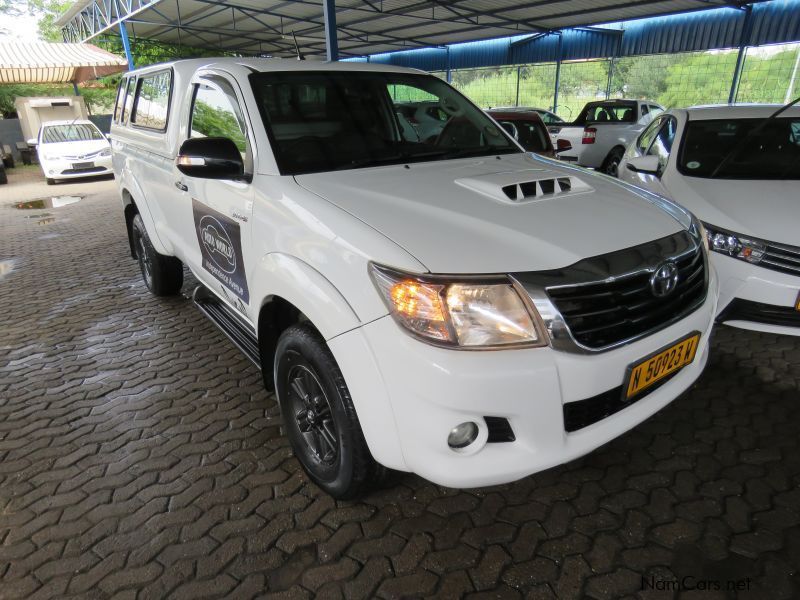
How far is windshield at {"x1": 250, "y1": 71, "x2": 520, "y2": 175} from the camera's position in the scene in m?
2.46

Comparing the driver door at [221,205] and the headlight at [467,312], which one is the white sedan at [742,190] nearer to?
the headlight at [467,312]

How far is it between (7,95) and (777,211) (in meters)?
35.0

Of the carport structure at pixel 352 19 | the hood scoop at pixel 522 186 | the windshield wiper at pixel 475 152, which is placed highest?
the carport structure at pixel 352 19

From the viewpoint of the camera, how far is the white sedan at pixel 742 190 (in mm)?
3090

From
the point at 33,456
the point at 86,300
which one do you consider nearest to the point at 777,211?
the point at 33,456

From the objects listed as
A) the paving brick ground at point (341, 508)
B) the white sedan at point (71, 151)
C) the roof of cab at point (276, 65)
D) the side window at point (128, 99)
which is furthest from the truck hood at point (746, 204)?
the white sedan at point (71, 151)

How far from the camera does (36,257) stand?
22.2 feet

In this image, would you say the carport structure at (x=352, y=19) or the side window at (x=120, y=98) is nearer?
the side window at (x=120, y=98)

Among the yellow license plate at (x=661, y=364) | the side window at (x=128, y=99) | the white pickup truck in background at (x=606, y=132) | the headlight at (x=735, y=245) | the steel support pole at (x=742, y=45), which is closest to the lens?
the yellow license plate at (x=661, y=364)

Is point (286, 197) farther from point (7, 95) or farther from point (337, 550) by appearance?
point (7, 95)

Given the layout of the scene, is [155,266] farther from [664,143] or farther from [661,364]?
[664,143]

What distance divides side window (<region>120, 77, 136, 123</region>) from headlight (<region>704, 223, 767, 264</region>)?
4633 mm

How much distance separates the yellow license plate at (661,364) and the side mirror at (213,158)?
6.13 ft

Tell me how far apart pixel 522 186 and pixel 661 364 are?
93 cm
